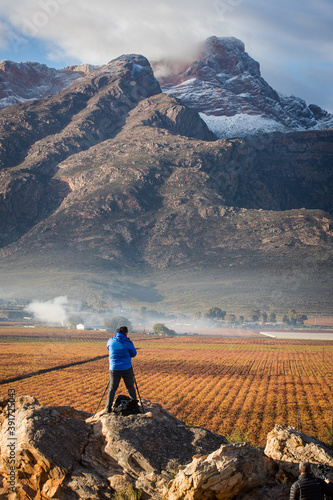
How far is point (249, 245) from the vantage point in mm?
191250

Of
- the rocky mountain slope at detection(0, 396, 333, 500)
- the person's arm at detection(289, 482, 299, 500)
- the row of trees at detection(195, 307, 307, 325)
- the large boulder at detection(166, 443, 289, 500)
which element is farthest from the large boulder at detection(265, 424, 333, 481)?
the row of trees at detection(195, 307, 307, 325)

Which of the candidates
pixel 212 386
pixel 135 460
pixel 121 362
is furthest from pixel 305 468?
pixel 212 386

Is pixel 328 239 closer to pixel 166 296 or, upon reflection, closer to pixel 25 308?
pixel 166 296

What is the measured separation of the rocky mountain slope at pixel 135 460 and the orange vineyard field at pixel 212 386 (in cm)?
622

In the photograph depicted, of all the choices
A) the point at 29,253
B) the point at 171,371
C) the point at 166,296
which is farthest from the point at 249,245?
the point at 171,371

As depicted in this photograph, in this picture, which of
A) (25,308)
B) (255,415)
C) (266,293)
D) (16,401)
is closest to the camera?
(16,401)

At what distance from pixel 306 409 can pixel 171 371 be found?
76.2 feet

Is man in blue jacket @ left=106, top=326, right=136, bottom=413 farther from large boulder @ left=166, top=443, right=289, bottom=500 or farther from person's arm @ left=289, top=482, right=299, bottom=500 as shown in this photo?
person's arm @ left=289, top=482, right=299, bottom=500

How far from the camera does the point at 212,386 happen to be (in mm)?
37719

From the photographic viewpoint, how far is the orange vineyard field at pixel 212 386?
23.8 metres

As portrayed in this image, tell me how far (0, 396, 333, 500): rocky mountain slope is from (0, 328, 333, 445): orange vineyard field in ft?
20.4

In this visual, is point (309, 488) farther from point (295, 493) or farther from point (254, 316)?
point (254, 316)

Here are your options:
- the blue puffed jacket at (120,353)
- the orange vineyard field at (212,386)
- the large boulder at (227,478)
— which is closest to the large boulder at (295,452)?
the large boulder at (227,478)

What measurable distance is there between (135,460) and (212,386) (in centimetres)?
2779
